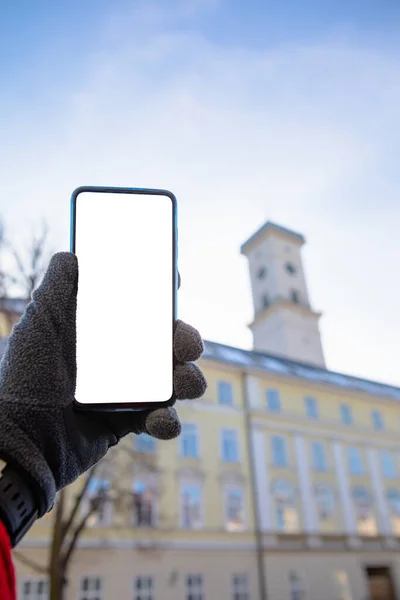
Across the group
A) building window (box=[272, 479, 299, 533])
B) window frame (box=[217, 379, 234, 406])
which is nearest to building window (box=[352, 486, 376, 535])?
building window (box=[272, 479, 299, 533])

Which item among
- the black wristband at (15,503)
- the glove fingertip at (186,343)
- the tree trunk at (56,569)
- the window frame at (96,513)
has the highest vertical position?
the window frame at (96,513)

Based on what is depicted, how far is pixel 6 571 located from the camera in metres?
1.39

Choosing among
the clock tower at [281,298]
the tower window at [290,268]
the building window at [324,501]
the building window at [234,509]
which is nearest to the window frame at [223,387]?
the building window at [234,509]

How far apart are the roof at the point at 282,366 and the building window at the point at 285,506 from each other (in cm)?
693

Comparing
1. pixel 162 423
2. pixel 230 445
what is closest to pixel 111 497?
pixel 230 445

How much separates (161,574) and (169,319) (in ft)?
79.0

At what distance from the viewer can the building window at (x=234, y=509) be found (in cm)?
2545

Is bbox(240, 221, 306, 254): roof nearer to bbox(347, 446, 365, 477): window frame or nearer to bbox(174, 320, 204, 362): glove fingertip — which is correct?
bbox(347, 446, 365, 477): window frame

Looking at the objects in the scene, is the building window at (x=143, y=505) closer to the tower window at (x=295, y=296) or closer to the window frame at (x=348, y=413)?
the window frame at (x=348, y=413)

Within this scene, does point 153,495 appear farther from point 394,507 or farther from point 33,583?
point 394,507

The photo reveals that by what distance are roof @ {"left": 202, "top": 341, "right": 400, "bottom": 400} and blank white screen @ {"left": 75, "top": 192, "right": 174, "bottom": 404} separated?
26.1m

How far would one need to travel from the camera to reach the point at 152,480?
79.2ft

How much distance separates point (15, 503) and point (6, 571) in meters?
0.24

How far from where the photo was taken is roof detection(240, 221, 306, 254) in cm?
5616
